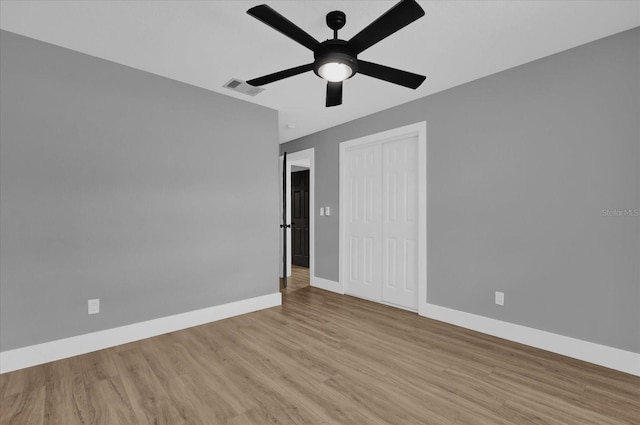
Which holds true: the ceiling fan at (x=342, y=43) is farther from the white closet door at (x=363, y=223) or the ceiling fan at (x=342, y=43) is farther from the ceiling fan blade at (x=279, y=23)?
the white closet door at (x=363, y=223)

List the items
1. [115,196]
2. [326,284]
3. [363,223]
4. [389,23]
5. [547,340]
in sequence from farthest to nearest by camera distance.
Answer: [326,284]
[363,223]
[115,196]
[547,340]
[389,23]

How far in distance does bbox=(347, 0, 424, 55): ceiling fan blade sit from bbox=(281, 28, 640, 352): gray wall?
6.16 feet

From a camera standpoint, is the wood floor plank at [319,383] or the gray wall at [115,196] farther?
the gray wall at [115,196]

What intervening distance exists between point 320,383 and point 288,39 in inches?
101

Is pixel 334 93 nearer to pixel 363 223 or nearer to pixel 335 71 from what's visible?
pixel 335 71

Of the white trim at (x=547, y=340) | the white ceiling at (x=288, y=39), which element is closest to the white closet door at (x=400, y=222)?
the white trim at (x=547, y=340)

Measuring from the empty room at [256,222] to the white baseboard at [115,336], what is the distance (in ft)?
0.05

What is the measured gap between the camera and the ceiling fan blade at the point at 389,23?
150 cm

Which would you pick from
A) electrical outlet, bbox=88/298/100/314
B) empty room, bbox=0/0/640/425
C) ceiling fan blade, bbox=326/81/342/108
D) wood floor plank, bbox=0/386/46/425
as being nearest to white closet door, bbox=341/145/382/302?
empty room, bbox=0/0/640/425

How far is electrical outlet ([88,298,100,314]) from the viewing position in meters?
2.66

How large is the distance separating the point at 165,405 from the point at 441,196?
3.11m

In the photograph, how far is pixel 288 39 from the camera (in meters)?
2.41

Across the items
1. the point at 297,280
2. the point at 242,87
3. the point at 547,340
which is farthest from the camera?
the point at 297,280

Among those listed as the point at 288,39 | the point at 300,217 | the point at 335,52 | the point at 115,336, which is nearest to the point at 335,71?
the point at 335,52
